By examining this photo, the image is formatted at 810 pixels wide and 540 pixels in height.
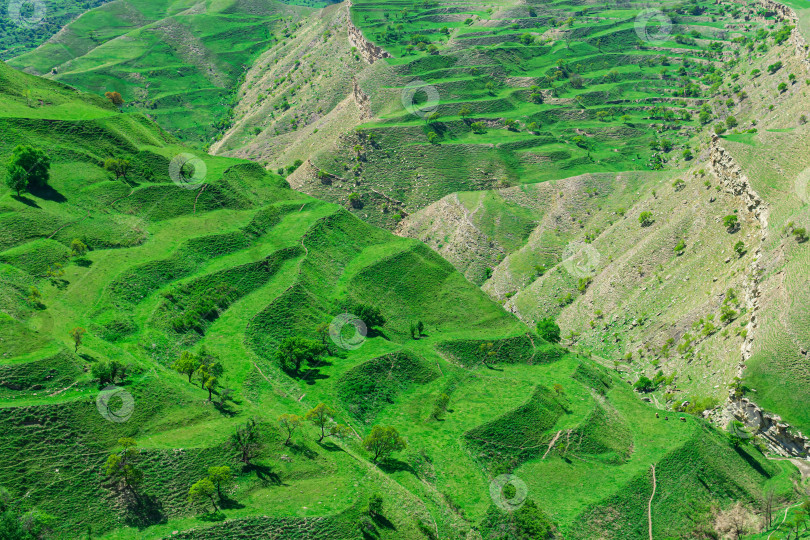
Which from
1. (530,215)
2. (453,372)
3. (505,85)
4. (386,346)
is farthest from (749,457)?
(505,85)

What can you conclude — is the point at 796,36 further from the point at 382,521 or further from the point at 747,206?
the point at 382,521

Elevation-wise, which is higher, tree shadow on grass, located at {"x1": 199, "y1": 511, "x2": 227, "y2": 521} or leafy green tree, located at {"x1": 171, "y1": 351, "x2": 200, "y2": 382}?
leafy green tree, located at {"x1": 171, "y1": 351, "x2": 200, "y2": 382}

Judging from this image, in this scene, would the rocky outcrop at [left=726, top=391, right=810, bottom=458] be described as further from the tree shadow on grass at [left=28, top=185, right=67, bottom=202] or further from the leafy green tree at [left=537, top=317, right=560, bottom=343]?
the tree shadow on grass at [left=28, top=185, right=67, bottom=202]

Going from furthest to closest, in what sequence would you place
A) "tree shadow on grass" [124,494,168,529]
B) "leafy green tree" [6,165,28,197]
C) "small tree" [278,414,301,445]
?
"leafy green tree" [6,165,28,197] < "small tree" [278,414,301,445] < "tree shadow on grass" [124,494,168,529]

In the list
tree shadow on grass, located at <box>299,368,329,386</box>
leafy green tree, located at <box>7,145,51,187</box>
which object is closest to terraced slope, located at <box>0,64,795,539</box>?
tree shadow on grass, located at <box>299,368,329,386</box>

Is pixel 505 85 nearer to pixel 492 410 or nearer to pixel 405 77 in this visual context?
pixel 405 77
